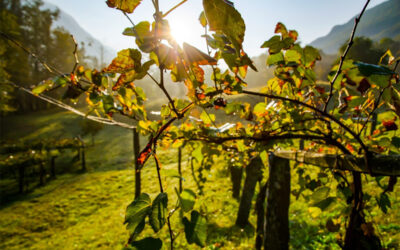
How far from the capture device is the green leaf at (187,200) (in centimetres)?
48

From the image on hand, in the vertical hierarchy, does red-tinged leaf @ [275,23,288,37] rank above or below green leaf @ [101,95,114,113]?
above

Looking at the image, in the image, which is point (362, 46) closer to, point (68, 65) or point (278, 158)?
point (278, 158)

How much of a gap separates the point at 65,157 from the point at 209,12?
19.2 meters

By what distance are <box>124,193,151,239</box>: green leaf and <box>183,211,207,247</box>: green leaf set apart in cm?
13

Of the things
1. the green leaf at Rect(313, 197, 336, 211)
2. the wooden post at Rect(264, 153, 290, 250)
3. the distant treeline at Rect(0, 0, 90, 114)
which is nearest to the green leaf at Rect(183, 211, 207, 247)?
the green leaf at Rect(313, 197, 336, 211)

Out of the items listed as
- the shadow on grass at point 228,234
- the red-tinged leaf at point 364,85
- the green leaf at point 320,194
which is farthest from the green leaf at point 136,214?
the shadow on grass at point 228,234

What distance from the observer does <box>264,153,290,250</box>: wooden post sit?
212 cm

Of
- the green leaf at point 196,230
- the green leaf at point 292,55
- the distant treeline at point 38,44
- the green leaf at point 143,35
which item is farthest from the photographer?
the distant treeline at point 38,44

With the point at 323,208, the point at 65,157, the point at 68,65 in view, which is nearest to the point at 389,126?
the point at 323,208

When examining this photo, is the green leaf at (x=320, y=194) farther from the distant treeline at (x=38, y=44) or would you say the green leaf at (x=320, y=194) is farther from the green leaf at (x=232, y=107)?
the distant treeline at (x=38, y=44)

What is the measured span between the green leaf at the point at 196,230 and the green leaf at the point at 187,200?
3cm

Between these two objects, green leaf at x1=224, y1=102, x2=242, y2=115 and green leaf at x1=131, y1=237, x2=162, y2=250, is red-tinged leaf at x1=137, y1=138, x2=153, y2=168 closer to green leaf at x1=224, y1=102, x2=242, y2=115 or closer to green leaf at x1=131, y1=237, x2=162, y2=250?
green leaf at x1=131, y1=237, x2=162, y2=250

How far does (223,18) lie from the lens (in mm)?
256

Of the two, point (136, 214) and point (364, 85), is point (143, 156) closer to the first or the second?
point (136, 214)
